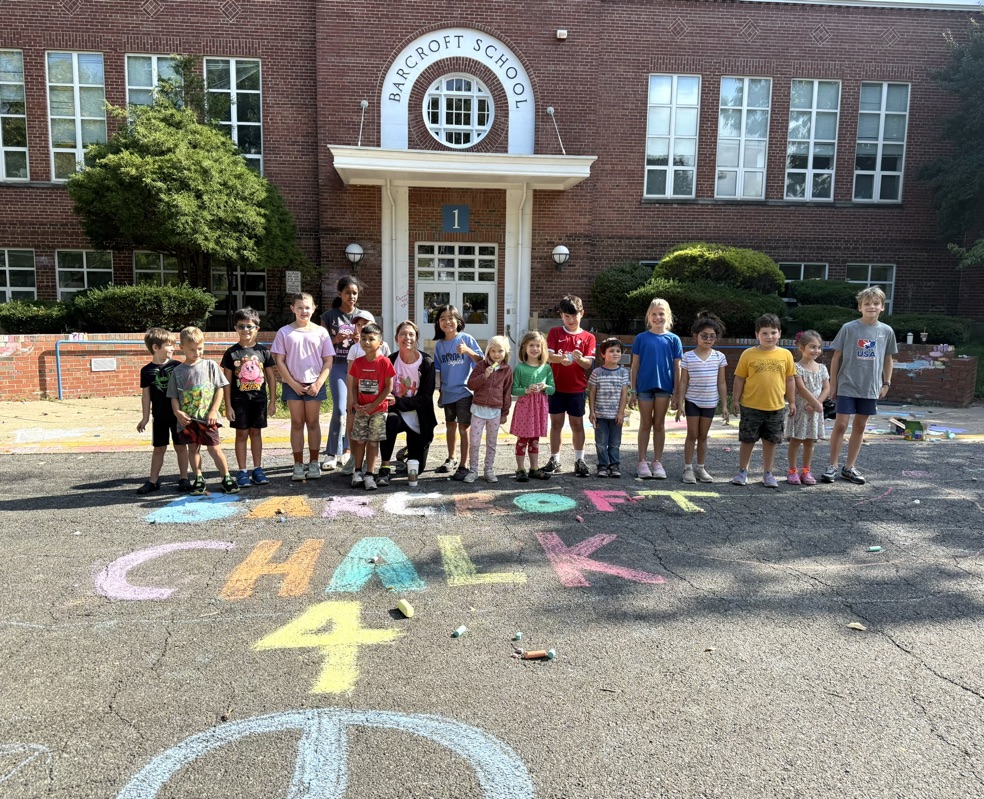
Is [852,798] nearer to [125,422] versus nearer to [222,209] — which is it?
[125,422]

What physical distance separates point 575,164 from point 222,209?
767cm

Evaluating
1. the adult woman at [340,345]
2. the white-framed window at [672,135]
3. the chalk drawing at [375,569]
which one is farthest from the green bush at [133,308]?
the white-framed window at [672,135]

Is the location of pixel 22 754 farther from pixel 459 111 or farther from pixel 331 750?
pixel 459 111

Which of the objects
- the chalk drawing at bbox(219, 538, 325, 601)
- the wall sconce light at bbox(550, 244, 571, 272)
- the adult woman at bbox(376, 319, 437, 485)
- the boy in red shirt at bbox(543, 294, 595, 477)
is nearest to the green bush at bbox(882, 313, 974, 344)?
the wall sconce light at bbox(550, 244, 571, 272)

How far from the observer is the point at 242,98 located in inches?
683

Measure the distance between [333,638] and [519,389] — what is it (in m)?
3.52

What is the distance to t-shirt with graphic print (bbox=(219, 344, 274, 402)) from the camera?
249 inches

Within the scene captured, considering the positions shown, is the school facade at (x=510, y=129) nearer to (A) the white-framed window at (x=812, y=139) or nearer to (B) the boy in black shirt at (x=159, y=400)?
(A) the white-framed window at (x=812, y=139)

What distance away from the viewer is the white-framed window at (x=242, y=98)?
17.2 m

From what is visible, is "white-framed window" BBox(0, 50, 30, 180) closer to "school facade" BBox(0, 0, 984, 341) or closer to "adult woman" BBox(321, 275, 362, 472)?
"school facade" BBox(0, 0, 984, 341)

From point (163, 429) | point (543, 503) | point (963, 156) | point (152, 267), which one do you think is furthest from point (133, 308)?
point (963, 156)

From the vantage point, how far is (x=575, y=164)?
1605 cm

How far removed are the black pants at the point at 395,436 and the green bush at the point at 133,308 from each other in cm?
796

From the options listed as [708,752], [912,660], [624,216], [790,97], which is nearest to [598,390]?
[912,660]
